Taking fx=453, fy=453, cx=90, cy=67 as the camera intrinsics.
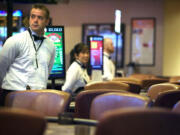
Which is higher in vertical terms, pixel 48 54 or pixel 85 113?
pixel 48 54

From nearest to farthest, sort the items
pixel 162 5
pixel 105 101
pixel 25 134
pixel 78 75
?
pixel 25 134 → pixel 105 101 → pixel 78 75 → pixel 162 5

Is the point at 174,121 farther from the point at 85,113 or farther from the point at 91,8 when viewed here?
the point at 91,8

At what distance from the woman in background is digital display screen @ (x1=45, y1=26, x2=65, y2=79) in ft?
3.43

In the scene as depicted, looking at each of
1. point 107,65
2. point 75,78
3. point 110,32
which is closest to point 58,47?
point 75,78

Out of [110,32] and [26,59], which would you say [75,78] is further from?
[110,32]

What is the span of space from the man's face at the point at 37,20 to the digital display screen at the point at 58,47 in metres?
1.12

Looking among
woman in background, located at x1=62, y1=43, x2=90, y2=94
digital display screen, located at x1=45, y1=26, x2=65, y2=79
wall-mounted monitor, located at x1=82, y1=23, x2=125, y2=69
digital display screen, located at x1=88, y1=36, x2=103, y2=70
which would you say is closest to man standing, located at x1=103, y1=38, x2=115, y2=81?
digital display screen, located at x1=88, y1=36, x2=103, y2=70

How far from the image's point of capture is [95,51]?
23.3 ft

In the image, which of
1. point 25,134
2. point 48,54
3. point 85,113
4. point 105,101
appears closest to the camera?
point 25,134

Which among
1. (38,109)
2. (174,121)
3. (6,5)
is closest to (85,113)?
(38,109)

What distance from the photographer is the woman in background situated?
22.1ft

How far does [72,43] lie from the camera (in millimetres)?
12758

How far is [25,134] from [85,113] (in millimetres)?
2003

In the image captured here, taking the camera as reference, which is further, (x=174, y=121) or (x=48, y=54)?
(x=48, y=54)
